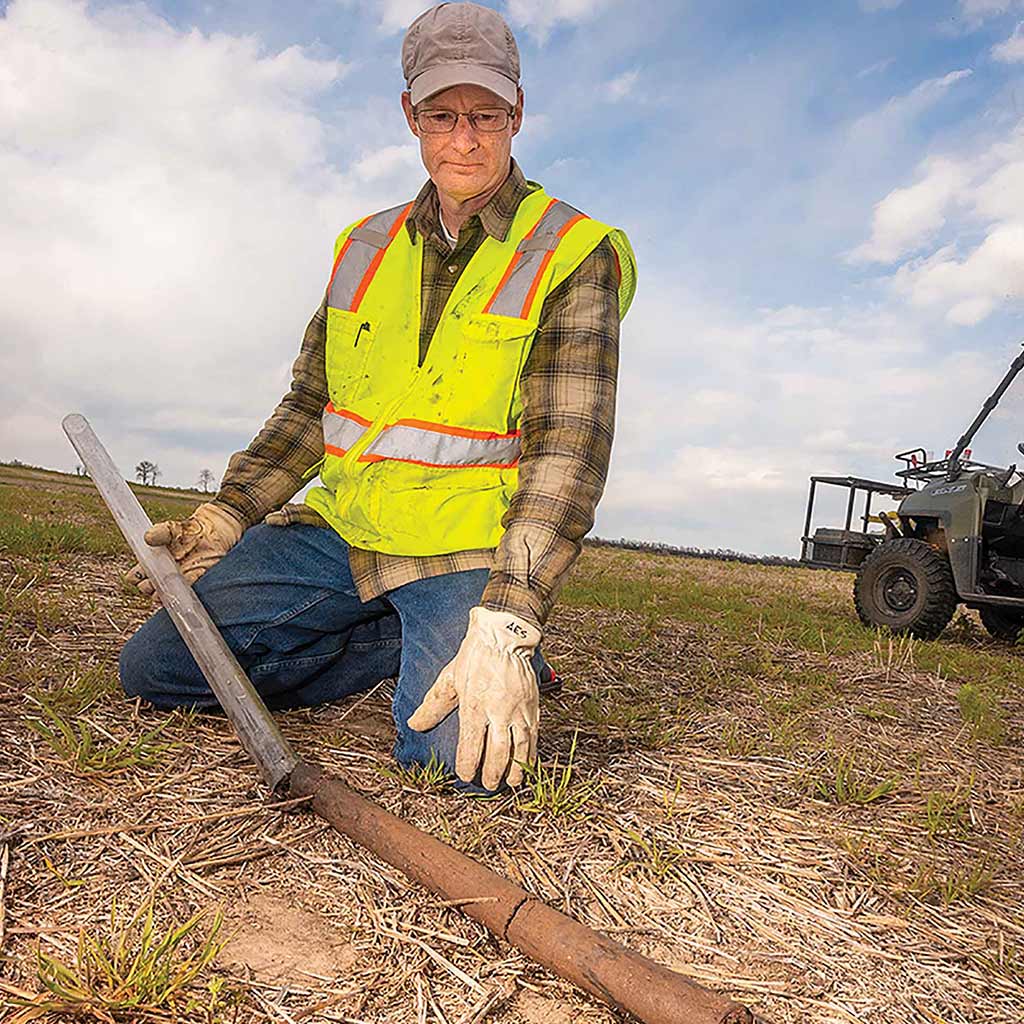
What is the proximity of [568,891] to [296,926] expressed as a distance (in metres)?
0.65

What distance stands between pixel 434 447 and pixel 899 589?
6070 mm

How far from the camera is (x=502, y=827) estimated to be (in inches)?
99.5

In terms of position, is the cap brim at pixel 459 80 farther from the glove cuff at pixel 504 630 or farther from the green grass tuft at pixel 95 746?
the green grass tuft at pixel 95 746

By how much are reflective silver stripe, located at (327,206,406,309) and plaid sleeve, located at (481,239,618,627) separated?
722mm

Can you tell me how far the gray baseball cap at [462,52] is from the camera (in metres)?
2.84

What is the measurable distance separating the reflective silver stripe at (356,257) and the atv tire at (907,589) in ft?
19.0

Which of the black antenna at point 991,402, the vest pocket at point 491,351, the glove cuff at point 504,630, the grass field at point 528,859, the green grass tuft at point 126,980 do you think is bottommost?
the green grass tuft at point 126,980

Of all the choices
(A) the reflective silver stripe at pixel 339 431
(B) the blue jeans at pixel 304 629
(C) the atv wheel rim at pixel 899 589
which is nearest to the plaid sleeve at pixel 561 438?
(B) the blue jeans at pixel 304 629

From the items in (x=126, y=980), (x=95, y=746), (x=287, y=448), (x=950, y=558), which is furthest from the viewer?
(x=950, y=558)

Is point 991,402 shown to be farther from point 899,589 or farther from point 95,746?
point 95,746

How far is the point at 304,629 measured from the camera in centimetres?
331

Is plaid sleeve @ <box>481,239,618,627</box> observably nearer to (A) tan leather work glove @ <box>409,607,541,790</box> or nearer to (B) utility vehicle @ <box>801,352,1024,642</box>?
(A) tan leather work glove @ <box>409,607,541,790</box>

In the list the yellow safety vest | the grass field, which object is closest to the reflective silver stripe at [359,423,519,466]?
the yellow safety vest

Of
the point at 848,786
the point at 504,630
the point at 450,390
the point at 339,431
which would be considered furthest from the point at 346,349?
the point at 848,786
